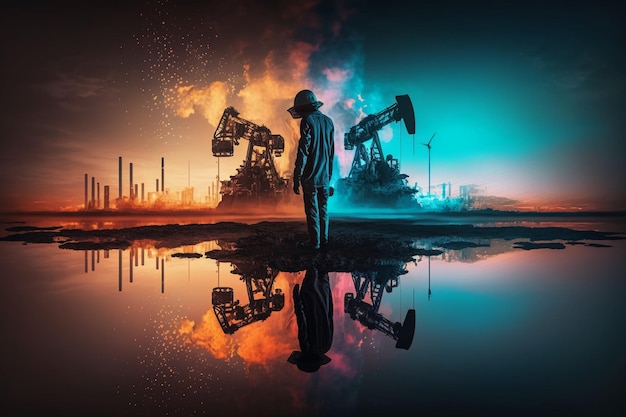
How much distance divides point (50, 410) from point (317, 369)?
4.63ft

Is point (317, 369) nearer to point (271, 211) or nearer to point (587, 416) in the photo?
point (587, 416)

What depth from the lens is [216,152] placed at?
1147 inches

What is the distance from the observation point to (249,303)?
399 cm

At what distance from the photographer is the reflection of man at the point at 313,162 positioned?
7.37m

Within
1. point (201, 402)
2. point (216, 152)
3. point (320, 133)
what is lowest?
point (201, 402)

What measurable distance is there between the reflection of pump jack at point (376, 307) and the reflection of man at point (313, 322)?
25 cm

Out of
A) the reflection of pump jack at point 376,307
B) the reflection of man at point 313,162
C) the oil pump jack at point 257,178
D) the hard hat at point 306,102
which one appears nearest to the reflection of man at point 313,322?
the reflection of pump jack at point 376,307

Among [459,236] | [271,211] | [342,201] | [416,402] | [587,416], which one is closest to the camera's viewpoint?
[587,416]

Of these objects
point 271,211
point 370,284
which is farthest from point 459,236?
point 271,211

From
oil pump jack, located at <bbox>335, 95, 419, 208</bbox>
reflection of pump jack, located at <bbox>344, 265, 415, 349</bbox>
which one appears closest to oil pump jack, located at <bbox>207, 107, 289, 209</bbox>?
oil pump jack, located at <bbox>335, 95, 419, 208</bbox>

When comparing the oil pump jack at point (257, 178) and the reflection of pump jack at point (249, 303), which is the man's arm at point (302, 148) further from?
the oil pump jack at point (257, 178)

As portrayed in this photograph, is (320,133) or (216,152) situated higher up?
(216,152)

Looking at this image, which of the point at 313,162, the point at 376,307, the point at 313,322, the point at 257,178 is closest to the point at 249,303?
the point at 313,322

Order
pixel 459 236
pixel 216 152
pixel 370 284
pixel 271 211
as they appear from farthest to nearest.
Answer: pixel 271 211 → pixel 216 152 → pixel 459 236 → pixel 370 284
